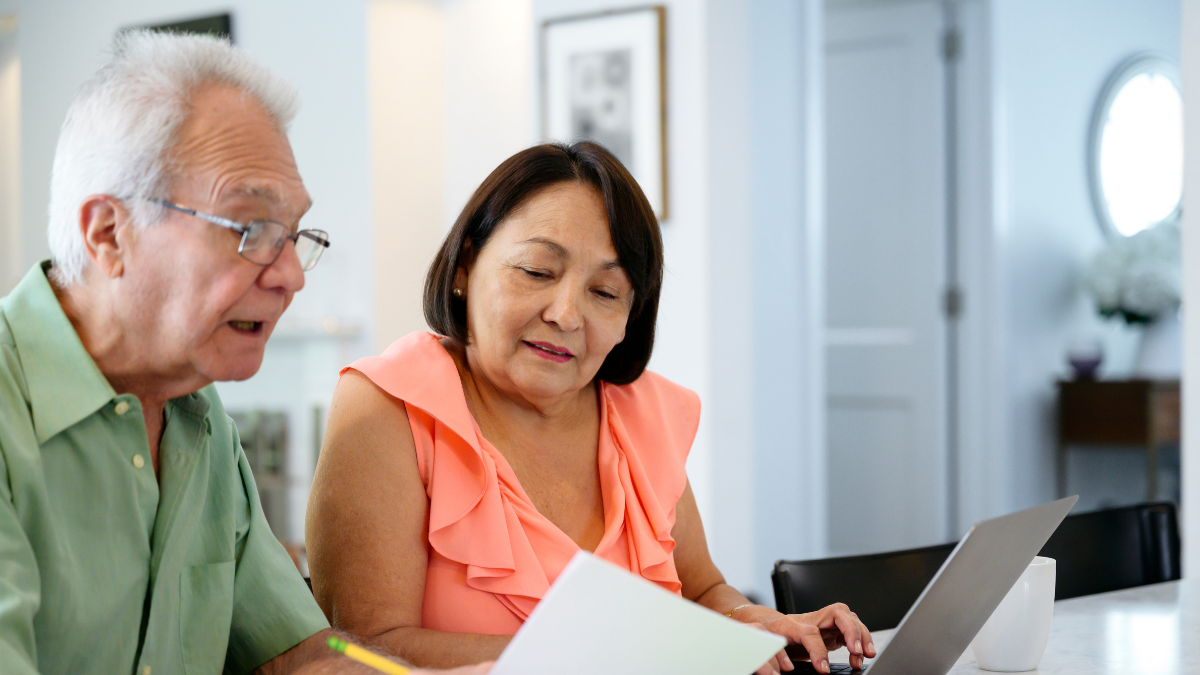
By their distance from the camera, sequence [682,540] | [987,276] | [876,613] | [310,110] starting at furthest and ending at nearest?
[987,276] → [310,110] → [682,540] → [876,613]

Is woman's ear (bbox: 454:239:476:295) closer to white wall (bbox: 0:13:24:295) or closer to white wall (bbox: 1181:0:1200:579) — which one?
white wall (bbox: 1181:0:1200:579)

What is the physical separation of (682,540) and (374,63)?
2954 mm

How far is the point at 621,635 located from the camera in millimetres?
791

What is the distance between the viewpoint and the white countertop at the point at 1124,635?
1161 millimetres

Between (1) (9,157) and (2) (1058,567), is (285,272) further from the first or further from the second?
(1) (9,157)

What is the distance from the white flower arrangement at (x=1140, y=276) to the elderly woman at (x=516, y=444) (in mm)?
3518

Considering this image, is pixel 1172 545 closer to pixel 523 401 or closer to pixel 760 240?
pixel 523 401

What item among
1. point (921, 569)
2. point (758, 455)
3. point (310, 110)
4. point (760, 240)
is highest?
point (310, 110)

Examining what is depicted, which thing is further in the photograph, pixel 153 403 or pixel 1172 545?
pixel 1172 545

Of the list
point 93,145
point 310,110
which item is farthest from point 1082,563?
point 310,110

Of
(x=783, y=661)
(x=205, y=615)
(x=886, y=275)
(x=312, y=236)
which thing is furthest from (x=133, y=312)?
(x=886, y=275)

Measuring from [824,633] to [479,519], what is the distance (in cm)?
42

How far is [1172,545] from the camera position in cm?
174

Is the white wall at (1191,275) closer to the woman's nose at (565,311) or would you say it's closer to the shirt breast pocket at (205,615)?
the woman's nose at (565,311)
